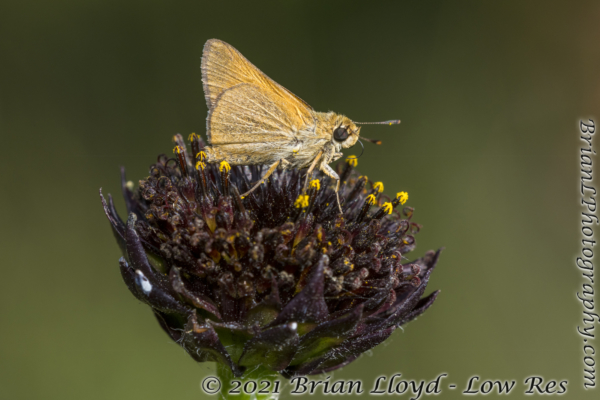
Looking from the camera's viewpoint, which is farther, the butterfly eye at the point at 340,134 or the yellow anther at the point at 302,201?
the butterfly eye at the point at 340,134

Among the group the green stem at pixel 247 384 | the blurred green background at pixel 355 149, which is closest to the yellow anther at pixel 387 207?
the green stem at pixel 247 384

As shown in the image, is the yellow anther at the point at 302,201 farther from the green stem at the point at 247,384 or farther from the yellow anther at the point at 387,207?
the green stem at the point at 247,384

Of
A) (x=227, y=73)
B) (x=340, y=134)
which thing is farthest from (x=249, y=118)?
(x=340, y=134)

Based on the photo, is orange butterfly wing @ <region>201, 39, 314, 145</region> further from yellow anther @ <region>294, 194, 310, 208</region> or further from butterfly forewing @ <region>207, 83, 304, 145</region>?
yellow anther @ <region>294, 194, 310, 208</region>

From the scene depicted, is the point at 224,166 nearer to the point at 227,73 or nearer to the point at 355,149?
the point at 227,73

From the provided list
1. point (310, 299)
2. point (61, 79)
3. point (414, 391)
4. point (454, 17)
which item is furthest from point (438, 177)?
point (61, 79)

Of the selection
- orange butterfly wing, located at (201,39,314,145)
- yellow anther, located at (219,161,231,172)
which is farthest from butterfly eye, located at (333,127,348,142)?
yellow anther, located at (219,161,231,172)

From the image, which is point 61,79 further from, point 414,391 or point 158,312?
point 414,391
